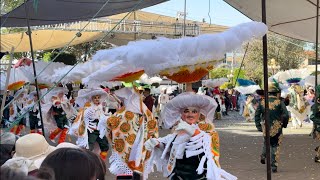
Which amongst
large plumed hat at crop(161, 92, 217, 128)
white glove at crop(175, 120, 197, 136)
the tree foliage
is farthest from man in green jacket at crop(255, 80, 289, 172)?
the tree foliage

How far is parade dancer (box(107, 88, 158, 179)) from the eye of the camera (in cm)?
747

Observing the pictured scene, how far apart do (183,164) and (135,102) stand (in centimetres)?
265

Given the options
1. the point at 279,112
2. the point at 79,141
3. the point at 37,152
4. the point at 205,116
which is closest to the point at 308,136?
the point at 279,112

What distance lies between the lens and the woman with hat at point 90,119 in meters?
8.77

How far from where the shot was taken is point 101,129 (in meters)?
A: 7.82

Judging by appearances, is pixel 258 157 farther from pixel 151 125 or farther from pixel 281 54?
pixel 281 54

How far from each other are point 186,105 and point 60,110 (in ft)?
22.8

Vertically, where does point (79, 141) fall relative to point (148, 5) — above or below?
below

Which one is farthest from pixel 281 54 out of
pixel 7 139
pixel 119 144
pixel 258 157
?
pixel 7 139

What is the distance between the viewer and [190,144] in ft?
16.3

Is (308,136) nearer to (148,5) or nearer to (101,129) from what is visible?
(148,5)

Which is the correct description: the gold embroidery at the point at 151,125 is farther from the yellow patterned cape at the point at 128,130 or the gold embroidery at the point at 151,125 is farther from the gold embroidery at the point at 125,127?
the gold embroidery at the point at 125,127

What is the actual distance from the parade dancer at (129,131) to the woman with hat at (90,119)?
111 cm

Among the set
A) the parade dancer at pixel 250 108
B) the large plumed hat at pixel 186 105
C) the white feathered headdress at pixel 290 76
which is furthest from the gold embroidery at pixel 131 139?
the parade dancer at pixel 250 108
